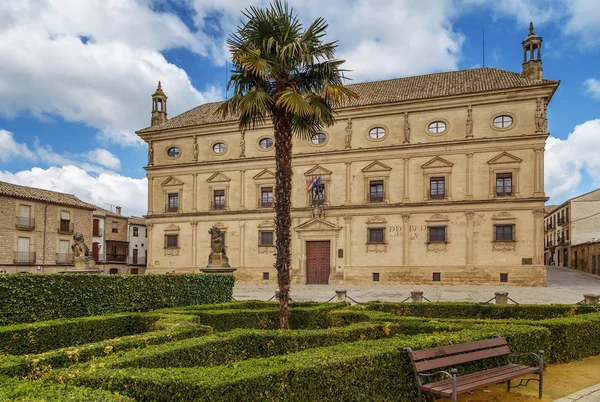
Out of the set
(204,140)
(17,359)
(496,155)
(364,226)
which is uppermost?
(204,140)

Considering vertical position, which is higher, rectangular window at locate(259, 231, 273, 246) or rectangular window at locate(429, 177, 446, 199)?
rectangular window at locate(429, 177, 446, 199)

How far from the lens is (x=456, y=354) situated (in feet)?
22.3

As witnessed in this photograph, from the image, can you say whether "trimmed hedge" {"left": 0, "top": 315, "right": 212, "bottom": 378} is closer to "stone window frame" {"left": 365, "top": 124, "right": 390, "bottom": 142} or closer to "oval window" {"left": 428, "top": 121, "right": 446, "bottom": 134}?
"stone window frame" {"left": 365, "top": 124, "right": 390, "bottom": 142}

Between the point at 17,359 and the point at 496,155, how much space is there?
28.8 m

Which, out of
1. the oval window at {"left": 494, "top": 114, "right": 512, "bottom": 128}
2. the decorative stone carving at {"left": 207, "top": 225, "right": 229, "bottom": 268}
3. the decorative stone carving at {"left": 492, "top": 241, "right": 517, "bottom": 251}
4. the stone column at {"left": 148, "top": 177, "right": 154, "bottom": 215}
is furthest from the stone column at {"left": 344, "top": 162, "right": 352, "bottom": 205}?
the stone column at {"left": 148, "top": 177, "right": 154, "bottom": 215}

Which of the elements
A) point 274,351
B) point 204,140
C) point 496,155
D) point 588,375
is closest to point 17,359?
point 274,351

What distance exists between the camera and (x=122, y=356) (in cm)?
603

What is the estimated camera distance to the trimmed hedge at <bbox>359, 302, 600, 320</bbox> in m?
12.3

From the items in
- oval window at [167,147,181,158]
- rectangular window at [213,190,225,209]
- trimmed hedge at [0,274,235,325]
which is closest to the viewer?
trimmed hedge at [0,274,235,325]

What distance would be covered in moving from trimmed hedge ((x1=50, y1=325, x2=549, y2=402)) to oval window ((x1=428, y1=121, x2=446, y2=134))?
2585 cm

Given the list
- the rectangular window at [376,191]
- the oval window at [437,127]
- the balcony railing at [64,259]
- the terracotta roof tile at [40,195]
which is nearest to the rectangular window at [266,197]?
the rectangular window at [376,191]

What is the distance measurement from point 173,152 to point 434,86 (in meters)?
20.8

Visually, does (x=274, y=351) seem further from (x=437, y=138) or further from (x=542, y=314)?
(x=437, y=138)

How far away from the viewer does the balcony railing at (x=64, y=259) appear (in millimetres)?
42531
